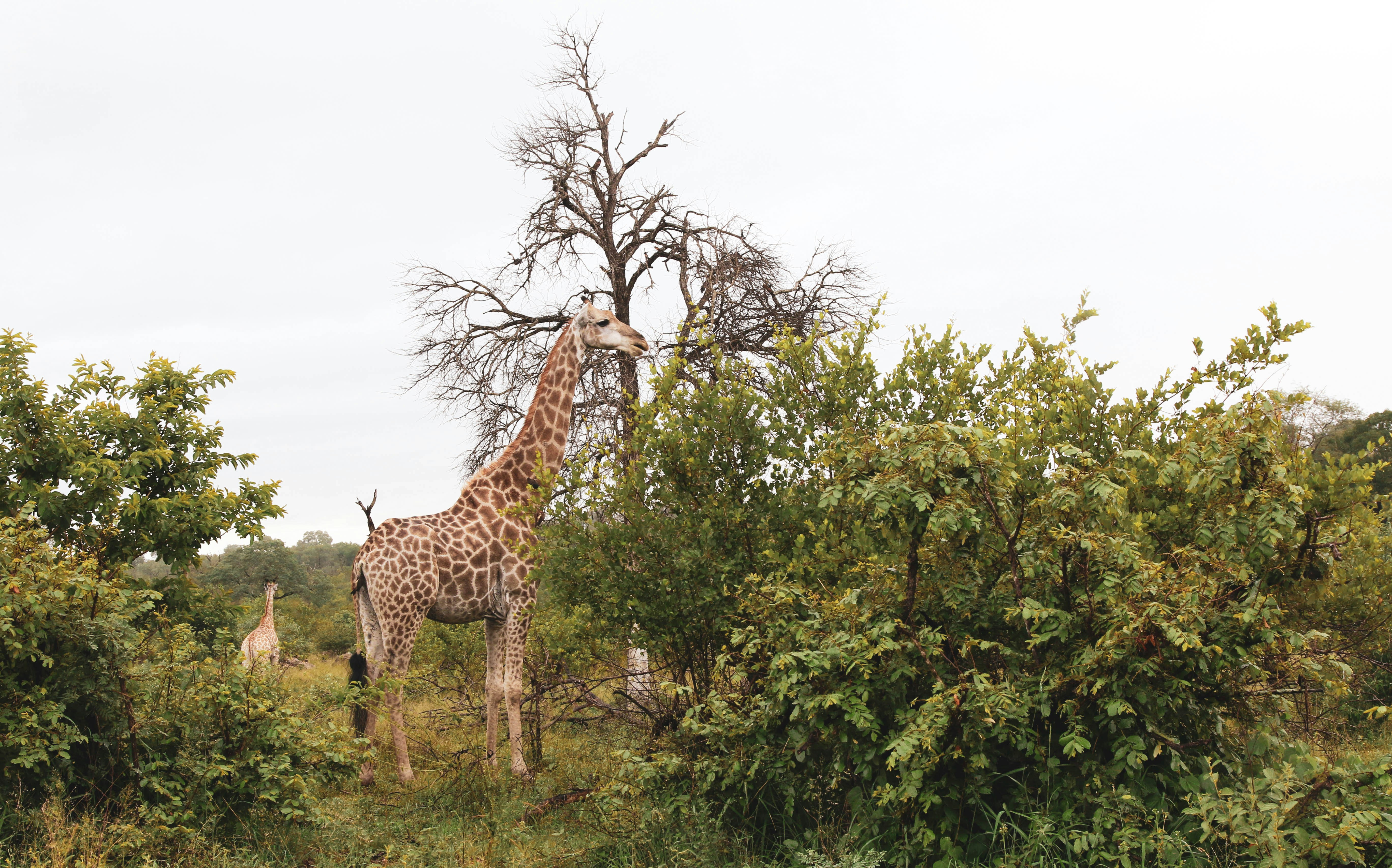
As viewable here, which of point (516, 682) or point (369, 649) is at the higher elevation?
point (369, 649)

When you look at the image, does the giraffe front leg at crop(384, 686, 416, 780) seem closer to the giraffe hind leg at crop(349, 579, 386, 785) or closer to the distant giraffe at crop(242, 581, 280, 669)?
the giraffe hind leg at crop(349, 579, 386, 785)

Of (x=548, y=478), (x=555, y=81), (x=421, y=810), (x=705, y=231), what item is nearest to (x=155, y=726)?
(x=421, y=810)

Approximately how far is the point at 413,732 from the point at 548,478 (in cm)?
492

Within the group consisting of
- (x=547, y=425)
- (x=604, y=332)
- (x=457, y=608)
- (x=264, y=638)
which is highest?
(x=604, y=332)

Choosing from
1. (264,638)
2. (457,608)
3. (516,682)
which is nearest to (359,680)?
(457,608)

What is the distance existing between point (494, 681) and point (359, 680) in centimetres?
119

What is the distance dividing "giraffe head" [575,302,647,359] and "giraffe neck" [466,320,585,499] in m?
0.09

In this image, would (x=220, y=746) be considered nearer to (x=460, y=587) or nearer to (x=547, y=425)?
(x=460, y=587)

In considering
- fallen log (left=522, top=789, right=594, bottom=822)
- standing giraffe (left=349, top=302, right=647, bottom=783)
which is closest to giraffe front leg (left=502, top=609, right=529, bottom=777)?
standing giraffe (left=349, top=302, right=647, bottom=783)

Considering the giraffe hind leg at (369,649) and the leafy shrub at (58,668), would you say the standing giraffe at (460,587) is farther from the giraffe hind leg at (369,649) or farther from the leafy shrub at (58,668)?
the leafy shrub at (58,668)

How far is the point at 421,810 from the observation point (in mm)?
7145

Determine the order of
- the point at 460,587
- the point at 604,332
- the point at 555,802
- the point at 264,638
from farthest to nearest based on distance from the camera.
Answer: the point at 264,638 < the point at 604,332 < the point at 460,587 < the point at 555,802

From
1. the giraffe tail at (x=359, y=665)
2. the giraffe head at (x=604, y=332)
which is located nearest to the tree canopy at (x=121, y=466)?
the giraffe tail at (x=359, y=665)

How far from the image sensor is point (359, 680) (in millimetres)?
8414
